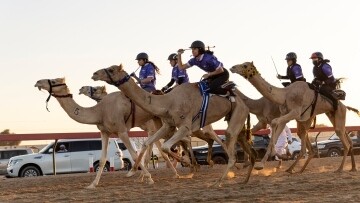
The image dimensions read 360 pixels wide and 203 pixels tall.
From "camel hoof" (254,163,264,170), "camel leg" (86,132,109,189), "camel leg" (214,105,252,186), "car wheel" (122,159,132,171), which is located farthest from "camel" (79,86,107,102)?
"car wheel" (122,159,132,171)

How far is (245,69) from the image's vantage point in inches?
608

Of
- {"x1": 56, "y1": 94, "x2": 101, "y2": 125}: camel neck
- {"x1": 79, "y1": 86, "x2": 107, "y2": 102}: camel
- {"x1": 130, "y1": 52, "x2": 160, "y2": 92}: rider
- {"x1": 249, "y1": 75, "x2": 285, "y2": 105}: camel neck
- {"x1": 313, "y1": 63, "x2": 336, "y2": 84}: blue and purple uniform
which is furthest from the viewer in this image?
{"x1": 313, "y1": 63, "x2": 336, "y2": 84}: blue and purple uniform

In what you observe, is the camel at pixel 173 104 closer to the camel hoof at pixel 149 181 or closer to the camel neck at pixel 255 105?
the camel hoof at pixel 149 181

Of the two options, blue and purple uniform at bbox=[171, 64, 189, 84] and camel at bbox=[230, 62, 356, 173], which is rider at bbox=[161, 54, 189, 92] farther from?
camel at bbox=[230, 62, 356, 173]

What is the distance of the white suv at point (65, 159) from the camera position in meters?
27.5

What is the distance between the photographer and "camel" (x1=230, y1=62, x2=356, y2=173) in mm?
15967

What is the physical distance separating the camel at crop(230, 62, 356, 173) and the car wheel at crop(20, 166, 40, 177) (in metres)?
12.2

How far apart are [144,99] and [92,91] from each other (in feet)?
15.6

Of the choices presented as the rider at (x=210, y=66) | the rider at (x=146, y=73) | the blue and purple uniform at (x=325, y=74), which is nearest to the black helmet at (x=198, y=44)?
the rider at (x=210, y=66)

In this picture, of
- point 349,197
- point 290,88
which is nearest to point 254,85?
point 290,88

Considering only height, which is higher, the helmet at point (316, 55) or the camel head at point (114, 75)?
the helmet at point (316, 55)

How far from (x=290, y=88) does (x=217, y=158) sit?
→ 1286 cm

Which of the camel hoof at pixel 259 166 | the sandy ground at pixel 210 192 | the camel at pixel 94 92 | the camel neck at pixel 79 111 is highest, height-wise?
the camel at pixel 94 92

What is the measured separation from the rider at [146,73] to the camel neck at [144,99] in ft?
11.0
